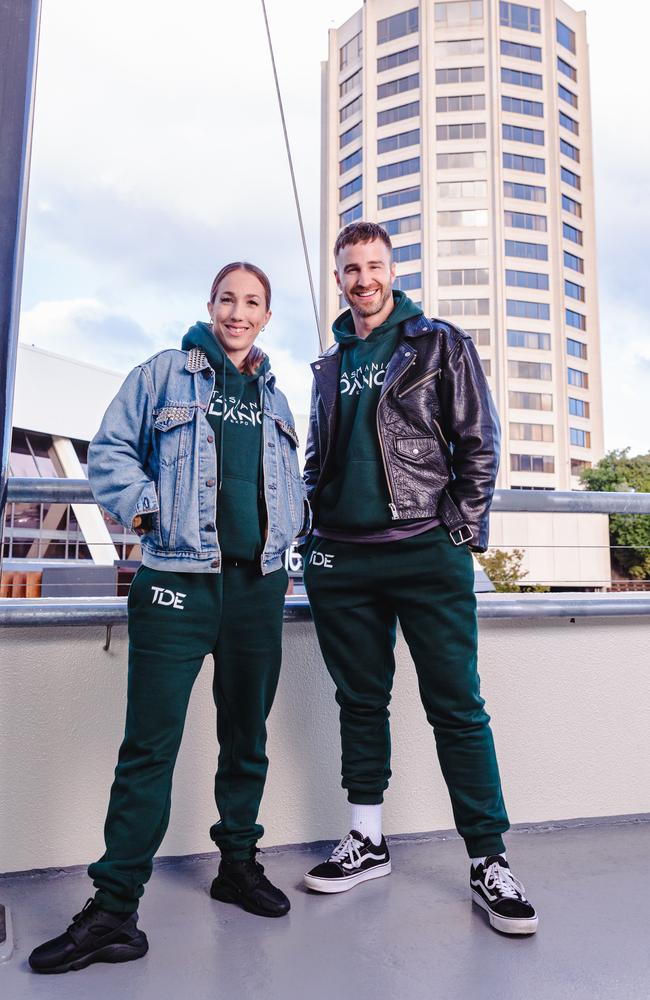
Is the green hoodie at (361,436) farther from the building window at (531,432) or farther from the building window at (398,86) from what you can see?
the building window at (398,86)

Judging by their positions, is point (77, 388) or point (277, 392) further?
point (77, 388)

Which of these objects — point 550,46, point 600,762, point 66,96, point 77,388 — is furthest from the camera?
point 550,46

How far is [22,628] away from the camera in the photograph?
6.59 ft

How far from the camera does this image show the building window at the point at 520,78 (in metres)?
52.5

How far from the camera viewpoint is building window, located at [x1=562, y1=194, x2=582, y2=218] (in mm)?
52844

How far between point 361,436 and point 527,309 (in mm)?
52633

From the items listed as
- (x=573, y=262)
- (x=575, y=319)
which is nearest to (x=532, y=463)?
(x=575, y=319)

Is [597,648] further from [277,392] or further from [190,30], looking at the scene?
[190,30]

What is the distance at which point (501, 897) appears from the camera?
1698 mm

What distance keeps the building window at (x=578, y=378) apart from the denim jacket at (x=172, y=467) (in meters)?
53.3

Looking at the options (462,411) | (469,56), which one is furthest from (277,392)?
(469,56)

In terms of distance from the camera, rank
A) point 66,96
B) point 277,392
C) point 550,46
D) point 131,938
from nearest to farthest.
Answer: point 131,938 → point 277,392 → point 66,96 → point 550,46

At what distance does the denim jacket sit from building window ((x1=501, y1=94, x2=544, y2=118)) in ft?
193

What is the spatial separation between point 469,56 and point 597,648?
60585 millimetres
